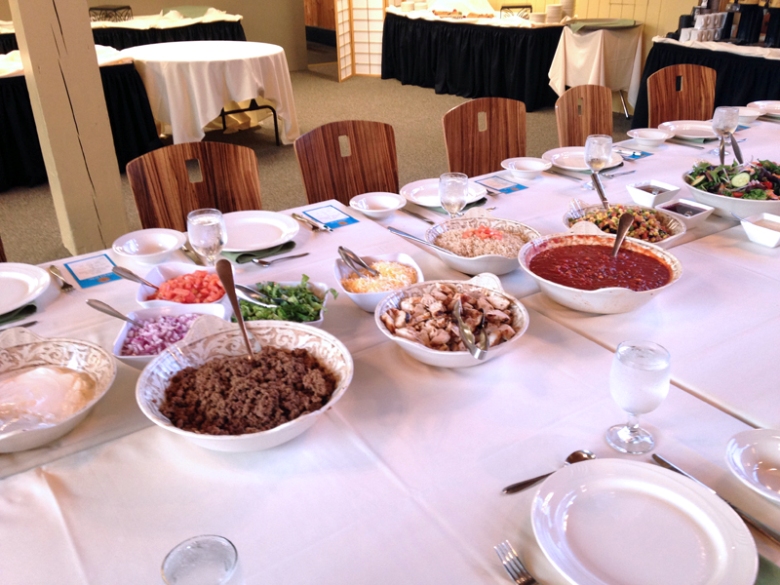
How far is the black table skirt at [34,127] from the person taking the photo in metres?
3.59

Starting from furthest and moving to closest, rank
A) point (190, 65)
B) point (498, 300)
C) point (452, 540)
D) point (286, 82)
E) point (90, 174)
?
point (286, 82) < point (190, 65) < point (90, 174) < point (498, 300) < point (452, 540)

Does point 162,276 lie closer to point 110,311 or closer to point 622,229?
point 110,311

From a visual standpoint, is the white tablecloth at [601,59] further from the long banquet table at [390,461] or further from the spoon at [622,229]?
the long banquet table at [390,461]

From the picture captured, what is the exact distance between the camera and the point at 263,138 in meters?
5.07

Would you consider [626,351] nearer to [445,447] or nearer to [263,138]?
[445,447]

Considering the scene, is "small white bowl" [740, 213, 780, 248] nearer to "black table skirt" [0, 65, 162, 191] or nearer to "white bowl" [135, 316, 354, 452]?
"white bowl" [135, 316, 354, 452]

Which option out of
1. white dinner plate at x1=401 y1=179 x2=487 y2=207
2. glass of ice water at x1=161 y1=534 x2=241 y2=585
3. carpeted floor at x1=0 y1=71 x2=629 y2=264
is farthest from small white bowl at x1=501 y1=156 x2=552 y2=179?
carpeted floor at x1=0 y1=71 x2=629 y2=264

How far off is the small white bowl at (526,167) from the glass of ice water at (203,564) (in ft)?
5.09

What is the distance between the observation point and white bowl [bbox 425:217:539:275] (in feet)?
4.16

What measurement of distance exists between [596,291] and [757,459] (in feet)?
1.29

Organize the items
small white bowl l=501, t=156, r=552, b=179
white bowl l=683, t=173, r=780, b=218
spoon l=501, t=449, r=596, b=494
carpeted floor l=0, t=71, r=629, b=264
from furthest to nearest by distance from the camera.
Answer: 1. carpeted floor l=0, t=71, r=629, b=264
2. small white bowl l=501, t=156, r=552, b=179
3. white bowl l=683, t=173, r=780, b=218
4. spoon l=501, t=449, r=596, b=494

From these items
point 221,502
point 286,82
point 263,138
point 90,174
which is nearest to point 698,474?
point 221,502

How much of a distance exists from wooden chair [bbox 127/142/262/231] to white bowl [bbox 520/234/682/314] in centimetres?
88

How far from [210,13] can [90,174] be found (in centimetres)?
388
